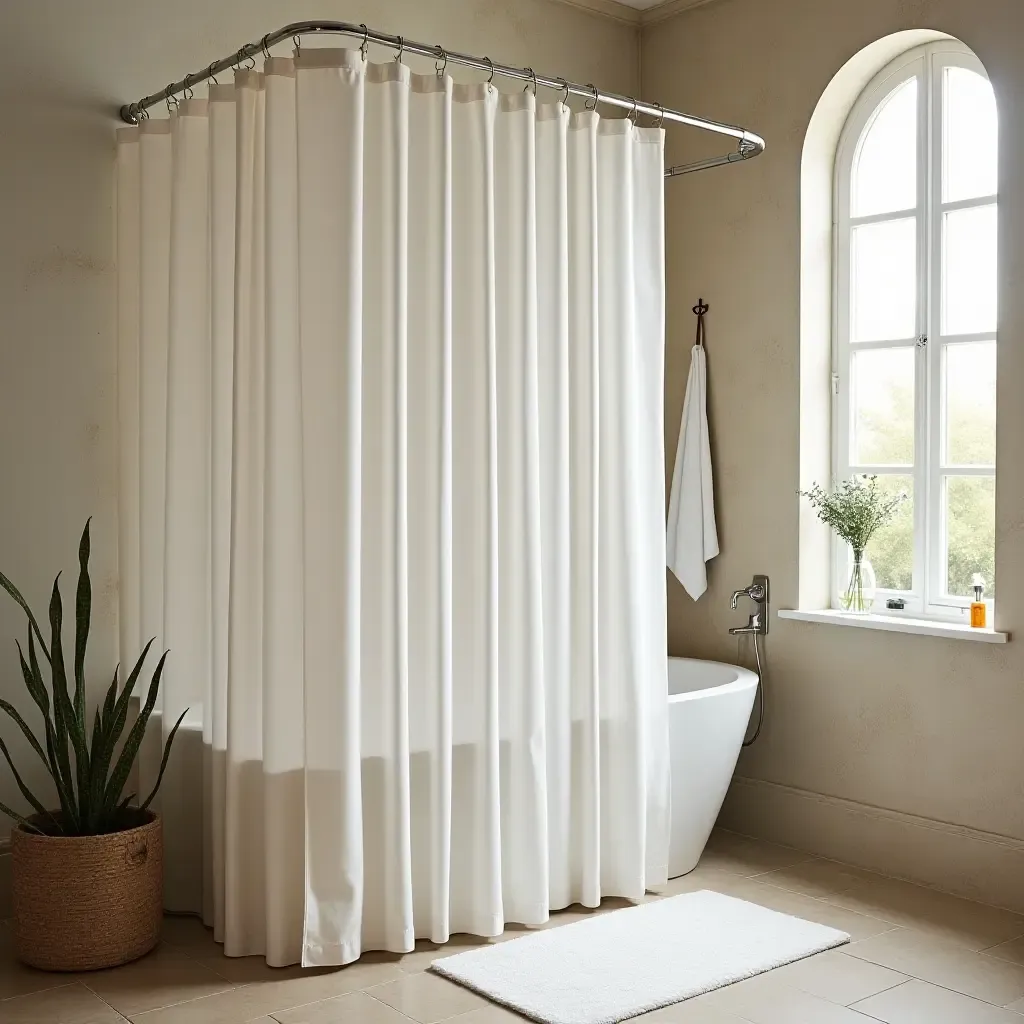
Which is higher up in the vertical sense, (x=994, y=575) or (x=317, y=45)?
(x=317, y=45)

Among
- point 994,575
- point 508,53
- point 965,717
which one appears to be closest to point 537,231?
point 508,53

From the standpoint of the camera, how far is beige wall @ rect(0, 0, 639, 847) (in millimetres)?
3314

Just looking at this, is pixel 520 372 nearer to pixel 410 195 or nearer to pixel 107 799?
pixel 410 195

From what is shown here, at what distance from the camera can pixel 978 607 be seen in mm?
3598

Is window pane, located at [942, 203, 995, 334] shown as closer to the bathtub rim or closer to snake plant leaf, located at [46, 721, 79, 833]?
the bathtub rim

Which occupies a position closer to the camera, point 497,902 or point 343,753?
point 343,753

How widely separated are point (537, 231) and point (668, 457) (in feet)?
5.11

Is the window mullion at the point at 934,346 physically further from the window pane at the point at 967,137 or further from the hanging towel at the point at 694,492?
the hanging towel at the point at 694,492

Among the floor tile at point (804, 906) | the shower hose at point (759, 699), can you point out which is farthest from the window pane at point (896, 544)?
the floor tile at point (804, 906)

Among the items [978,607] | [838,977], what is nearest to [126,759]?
[838,977]

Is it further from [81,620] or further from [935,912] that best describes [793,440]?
[81,620]

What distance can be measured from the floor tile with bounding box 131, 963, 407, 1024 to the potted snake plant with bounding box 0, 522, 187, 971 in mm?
312

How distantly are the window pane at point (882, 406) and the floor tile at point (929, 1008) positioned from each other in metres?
1.69

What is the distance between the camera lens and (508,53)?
434 centimetres
